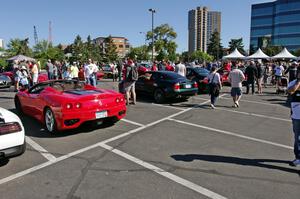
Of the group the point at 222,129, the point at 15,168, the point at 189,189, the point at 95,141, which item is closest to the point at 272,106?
the point at 222,129

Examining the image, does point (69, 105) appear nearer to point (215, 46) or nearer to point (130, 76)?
point (130, 76)

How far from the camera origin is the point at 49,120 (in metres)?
6.75

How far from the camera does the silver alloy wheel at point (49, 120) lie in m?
6.57

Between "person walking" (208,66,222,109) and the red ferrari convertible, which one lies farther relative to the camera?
"person walking" (208,66,222,109)

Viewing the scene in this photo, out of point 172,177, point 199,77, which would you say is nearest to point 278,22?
point 199,77

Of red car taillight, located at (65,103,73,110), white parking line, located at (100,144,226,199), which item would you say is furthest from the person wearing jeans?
red car taillight, located at (65,103,73,110)

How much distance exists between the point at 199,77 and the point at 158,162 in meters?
10.3

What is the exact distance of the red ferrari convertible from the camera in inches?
248

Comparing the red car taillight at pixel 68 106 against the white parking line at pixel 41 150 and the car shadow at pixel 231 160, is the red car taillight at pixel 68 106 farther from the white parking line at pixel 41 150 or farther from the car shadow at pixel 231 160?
the car shadow at pixel 231 160

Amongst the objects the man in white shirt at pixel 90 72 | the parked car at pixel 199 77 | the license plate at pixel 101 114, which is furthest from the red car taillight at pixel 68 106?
the parked car at pixel 199 77

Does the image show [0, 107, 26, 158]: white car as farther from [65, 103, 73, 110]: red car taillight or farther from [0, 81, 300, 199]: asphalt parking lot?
[65, 103, 73, 110]: red car taillight

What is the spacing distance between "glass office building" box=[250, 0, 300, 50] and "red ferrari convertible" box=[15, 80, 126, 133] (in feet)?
285

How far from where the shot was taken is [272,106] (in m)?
11.0

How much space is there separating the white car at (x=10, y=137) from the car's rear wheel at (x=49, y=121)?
188cm
